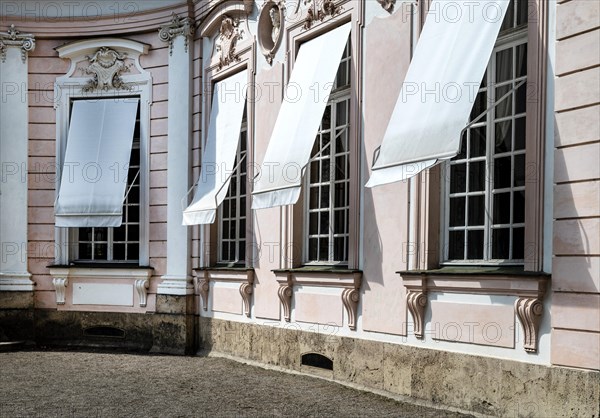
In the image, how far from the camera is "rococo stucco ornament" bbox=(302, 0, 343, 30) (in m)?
10.8

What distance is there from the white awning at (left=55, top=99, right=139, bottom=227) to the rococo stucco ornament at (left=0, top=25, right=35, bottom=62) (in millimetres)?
1409

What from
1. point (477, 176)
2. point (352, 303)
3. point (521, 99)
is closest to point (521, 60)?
point (521, 99)

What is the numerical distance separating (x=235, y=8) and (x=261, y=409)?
6.74 m

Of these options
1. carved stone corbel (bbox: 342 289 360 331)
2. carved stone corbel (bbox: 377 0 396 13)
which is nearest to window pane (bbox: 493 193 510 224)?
carved stone corbel (bbox: 342 289 360 331)

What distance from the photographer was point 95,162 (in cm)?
1551

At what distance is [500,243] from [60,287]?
9.59 m

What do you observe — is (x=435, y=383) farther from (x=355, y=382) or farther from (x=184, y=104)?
(x=184, y=104)

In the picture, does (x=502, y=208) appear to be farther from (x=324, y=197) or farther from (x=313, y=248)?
(x=313, y=248)

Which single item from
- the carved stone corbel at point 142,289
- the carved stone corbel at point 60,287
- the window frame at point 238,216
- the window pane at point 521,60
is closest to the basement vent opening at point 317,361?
the window frame at point 238,216

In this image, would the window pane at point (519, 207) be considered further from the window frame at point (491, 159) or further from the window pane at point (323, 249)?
the window pane at point (323, 249)

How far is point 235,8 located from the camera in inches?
527

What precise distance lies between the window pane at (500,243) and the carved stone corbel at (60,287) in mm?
9402

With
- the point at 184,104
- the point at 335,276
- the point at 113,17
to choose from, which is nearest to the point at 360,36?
the point at 335,276

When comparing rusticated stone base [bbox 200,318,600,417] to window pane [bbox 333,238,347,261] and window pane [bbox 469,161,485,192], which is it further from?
window pane [bbox 469,161,485,192]
